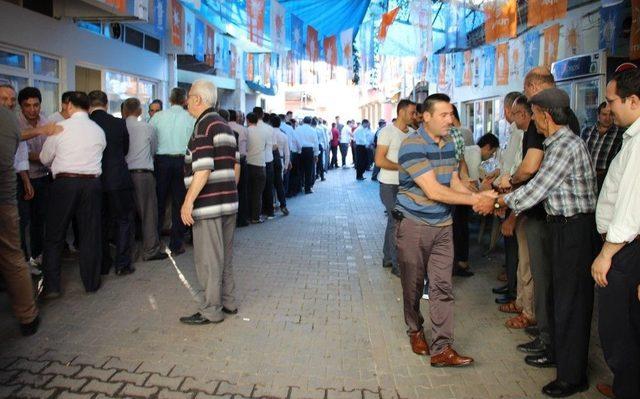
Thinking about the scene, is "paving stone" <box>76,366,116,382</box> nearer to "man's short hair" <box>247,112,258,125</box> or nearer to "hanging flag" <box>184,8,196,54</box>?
"man's short hair" <box>247,112,258,125</box>

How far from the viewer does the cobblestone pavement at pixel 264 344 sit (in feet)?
12.4

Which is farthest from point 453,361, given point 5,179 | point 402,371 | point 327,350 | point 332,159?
point 332,159

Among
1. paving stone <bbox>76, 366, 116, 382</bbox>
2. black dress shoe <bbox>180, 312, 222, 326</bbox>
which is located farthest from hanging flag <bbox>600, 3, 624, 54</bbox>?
paving stone <bbox>76, 366, 116, 382</bbox>

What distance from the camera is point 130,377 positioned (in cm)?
388

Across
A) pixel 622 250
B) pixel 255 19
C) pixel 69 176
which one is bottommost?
pixel 622 250

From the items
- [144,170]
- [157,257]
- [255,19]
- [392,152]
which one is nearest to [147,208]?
[144,170]

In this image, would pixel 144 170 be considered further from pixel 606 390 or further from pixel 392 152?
pixel 606 390

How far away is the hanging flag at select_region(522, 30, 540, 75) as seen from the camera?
9148 millimetres

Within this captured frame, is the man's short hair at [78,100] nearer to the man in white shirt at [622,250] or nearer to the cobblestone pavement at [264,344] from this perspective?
the cobblestone pavement at [264,344]

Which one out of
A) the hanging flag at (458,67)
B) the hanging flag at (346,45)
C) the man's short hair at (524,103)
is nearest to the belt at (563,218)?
the man's short hair at (524,103)

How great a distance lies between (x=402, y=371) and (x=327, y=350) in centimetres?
65

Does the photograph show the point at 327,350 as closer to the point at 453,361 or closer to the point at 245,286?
the point at 453,361

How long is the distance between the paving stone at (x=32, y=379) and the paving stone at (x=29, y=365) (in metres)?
0.07

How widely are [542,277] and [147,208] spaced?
490 cm
